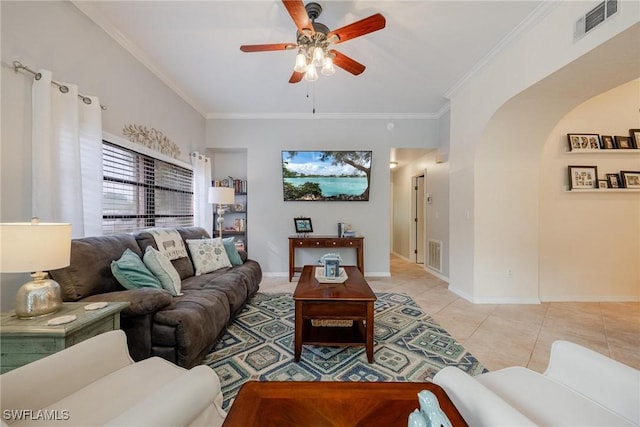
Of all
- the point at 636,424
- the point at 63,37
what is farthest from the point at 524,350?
the point at 63,37

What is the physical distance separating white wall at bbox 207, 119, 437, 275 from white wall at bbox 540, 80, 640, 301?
1.79m

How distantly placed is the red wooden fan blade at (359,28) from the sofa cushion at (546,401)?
216 centimetres

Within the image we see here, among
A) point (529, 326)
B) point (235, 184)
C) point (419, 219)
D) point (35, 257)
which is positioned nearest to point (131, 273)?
point (35, 257)

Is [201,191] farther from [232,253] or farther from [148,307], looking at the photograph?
[148,307]

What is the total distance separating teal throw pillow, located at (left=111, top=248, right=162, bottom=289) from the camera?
184cm

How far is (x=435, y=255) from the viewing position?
4672 millimetres

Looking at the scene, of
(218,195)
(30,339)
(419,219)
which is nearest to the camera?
(30,339)

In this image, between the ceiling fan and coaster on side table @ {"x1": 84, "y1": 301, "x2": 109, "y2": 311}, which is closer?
coaster on side table @ {"x1": 84, "y1": 301, "x2": 109, "y2": 311}

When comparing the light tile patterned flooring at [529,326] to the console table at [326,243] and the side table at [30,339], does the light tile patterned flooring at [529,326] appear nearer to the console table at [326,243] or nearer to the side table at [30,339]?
the console table at [326,243]

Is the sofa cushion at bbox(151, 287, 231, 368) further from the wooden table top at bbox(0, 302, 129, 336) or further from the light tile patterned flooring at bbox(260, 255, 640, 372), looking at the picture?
the light tile patterned flooring at bbox(260, 255, 640, 372)

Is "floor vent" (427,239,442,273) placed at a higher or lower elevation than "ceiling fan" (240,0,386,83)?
lower

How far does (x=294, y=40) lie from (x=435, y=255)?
4064 millimetres

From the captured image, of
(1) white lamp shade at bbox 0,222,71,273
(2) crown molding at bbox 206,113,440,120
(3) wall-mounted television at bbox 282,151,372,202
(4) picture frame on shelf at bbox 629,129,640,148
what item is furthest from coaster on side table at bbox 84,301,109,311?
(4) picture frame on shelf at bbox 629,129,640,148

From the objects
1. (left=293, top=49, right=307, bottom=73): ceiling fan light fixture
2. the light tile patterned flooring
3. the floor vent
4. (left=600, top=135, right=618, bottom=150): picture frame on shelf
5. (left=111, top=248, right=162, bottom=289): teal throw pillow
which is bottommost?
the light tile patterned flooring
